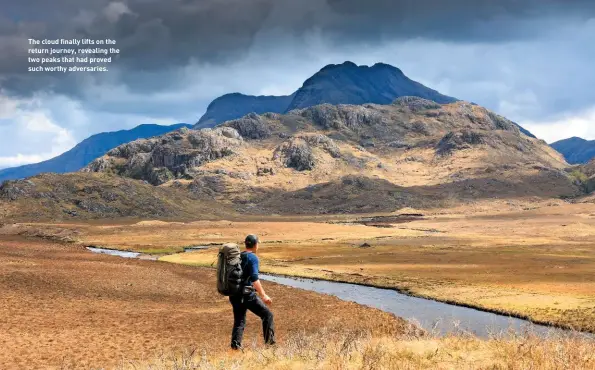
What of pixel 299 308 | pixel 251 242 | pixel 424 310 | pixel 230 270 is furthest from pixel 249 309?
pixel 424 310

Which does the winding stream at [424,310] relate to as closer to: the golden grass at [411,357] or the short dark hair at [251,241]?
the golden grass at [411,357]

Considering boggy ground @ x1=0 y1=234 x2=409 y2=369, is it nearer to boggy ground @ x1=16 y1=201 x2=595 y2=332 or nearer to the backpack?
the backpack

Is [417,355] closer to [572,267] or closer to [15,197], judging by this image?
[572,267]

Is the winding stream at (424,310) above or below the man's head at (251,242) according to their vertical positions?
below

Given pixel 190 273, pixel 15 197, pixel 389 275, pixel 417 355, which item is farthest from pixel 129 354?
pixel 15 197

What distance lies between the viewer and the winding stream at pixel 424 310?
30.1 m

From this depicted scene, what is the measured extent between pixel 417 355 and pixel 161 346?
13.5 metres

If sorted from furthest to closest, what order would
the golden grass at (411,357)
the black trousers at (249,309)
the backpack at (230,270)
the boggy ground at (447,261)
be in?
1. the boggy ground at (447,261)
2. the black trousers at (249,309)
3. the backpack at (230,270)
4. the golden grass at (411,357)

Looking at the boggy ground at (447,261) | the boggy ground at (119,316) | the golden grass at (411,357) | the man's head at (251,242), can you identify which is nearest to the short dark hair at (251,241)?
the man's head at (251,242)

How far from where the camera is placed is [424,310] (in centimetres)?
3753

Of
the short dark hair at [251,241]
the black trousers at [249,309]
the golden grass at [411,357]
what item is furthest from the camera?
the black trousers at [249,309]

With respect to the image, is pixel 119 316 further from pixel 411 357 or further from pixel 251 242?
pixel 411 357

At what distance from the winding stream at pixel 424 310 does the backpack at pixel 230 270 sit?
15.2 meters

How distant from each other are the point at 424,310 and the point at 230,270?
26744 millimetres
